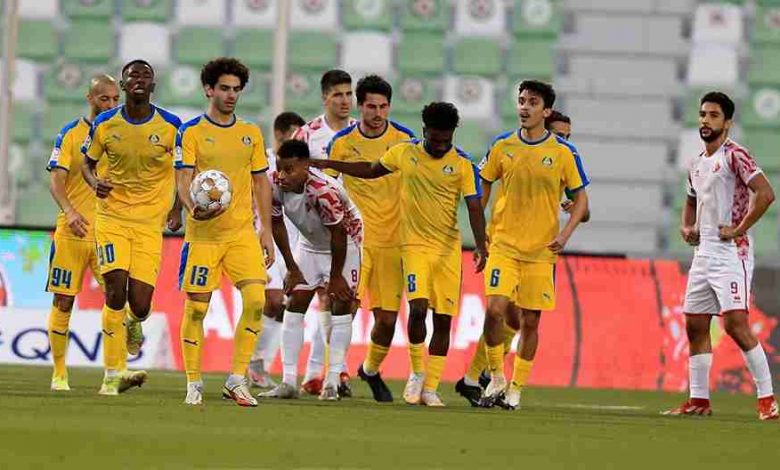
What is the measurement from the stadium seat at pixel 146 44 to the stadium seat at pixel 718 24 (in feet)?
23.4

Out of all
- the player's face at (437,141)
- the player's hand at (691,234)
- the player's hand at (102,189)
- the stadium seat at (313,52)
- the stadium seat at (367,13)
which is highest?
the stadium seat at (367,13)

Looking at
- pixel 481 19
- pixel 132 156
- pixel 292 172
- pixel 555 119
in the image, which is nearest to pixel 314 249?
pixel 292 172

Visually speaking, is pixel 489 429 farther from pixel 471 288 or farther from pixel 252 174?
pixel 471 288

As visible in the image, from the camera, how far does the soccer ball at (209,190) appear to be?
10.6 m

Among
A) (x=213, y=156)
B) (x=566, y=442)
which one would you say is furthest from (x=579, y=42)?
(x=566, y=442)

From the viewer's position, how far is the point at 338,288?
1209cm

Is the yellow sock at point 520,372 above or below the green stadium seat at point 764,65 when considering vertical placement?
below

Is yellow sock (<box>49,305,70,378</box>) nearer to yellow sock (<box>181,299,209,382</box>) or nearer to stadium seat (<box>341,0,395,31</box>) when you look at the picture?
yellow sock (<box>181,299,209,382</box>)

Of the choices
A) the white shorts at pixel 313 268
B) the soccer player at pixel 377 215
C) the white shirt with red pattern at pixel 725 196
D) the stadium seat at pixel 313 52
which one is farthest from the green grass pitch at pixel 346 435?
the stadium seat at pixel 313 52

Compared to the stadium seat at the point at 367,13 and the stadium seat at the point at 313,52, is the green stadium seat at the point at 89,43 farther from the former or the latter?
the stadium seat at the point at 367,13

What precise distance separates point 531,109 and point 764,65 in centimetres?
1274

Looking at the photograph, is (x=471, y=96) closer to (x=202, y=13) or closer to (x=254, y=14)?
(x=254, y=14)

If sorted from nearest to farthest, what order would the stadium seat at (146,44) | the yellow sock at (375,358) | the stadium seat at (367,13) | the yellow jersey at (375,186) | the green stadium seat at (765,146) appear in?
the yellow sock at (375,358)
the yellow jersey at (375,186)
the green stadium seat at (765,146)
the stadium seat at (146,44)
the stadium seat at (367,13)

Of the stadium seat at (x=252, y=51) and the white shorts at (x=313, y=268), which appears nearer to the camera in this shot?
the white shorts at (x=313, y=268)
